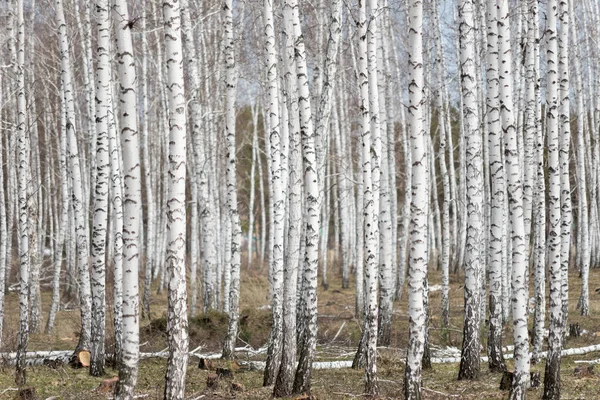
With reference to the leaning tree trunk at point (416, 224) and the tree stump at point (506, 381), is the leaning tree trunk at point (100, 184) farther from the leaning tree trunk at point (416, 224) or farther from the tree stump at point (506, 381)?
the tree stump at point (506, 381)

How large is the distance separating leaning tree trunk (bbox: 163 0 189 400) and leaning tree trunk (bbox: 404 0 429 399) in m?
2.25

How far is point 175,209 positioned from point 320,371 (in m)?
4.41

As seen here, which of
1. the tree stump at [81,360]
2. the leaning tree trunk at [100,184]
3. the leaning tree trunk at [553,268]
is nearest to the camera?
the leaning tree trunk at [553,268]

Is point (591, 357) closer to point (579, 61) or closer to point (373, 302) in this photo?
point (373, 302)

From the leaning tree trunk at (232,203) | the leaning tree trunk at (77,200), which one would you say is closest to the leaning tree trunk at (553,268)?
the leaning tree trunk at (232,203)

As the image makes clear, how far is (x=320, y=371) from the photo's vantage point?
384 inches

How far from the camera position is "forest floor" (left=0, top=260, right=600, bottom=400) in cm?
793

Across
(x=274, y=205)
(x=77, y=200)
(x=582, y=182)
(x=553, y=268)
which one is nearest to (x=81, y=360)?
(x=77, y=200)

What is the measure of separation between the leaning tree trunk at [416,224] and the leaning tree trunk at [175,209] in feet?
7.40

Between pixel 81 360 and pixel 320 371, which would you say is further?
pixel 81 360

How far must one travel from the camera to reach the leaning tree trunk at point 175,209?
20.6 ft

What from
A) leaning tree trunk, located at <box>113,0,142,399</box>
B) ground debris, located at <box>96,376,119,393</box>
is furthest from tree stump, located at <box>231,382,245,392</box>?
leaning tree trunk, located at <box>113,0,142,399</box>

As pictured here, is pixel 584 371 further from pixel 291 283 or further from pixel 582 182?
pixel 582 182

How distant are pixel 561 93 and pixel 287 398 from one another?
466 centimetres
